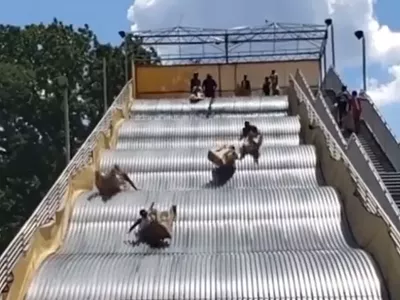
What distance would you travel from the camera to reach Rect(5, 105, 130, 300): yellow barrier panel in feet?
59.3

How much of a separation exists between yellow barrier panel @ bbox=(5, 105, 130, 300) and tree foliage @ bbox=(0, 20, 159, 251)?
27.1 m

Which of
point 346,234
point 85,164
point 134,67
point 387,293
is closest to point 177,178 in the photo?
point 85,164

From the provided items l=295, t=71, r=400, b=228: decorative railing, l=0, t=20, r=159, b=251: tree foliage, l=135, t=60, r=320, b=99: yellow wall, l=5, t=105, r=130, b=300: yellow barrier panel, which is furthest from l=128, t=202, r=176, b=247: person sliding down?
l=0, t=20, r=159, b=251: tree foliage

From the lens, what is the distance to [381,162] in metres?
30.2

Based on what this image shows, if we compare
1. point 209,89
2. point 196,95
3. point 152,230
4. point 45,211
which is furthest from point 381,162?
point 45,211

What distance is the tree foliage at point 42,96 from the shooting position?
54.5 meters

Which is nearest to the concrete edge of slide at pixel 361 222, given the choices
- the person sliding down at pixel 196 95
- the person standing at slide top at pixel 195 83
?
the person sliding down at pixel 196 95

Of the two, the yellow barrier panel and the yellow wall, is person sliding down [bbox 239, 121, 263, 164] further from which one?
the yellow wall

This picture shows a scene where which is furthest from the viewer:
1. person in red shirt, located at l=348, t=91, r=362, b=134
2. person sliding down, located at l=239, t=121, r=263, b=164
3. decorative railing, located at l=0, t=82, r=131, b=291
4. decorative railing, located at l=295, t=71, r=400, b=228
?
person in red shirt, located at l=348, t=91, r=362, b=134

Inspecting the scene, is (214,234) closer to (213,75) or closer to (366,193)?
(366,193)

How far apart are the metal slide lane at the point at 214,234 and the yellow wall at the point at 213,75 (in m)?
11.4

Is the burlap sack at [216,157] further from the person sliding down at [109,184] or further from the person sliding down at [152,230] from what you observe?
the person sliding down at [152,230]

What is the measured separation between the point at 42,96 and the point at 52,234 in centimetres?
3714

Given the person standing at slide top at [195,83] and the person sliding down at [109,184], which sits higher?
the person standing at slide top at [195,83]
